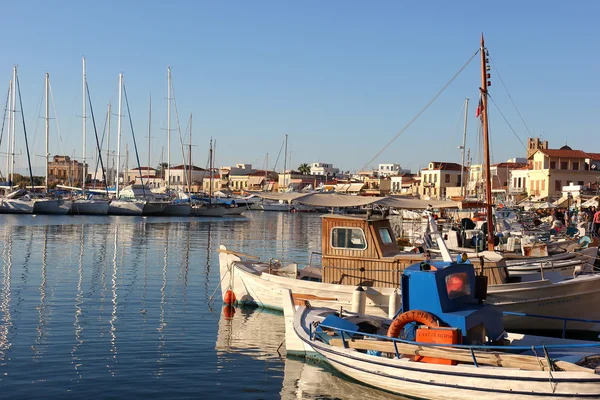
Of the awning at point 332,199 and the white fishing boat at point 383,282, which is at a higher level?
the awning at point 332,199

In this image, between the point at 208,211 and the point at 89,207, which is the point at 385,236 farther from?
the point at 208,211

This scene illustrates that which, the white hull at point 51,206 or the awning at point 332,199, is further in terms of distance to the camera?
the white hull at point 51,206

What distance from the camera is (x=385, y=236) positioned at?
20578mm

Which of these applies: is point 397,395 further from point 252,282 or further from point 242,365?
point 252,282

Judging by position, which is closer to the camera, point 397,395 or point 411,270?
point 397,395

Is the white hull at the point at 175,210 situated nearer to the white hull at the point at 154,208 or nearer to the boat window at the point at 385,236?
the white hull at the point at 154,208

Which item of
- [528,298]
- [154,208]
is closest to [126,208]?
[154,208]

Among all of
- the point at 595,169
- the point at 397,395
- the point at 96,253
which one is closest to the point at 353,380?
the point at 397,395

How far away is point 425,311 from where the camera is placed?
46.1 feet

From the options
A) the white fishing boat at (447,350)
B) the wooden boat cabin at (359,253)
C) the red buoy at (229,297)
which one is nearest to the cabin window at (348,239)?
the wooden boat cabin at (359,253)

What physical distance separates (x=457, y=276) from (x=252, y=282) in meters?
9.66

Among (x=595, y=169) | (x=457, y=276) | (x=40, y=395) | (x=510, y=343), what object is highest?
(x=595, y=169)

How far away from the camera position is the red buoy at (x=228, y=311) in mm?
21656

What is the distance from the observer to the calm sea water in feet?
46.3
